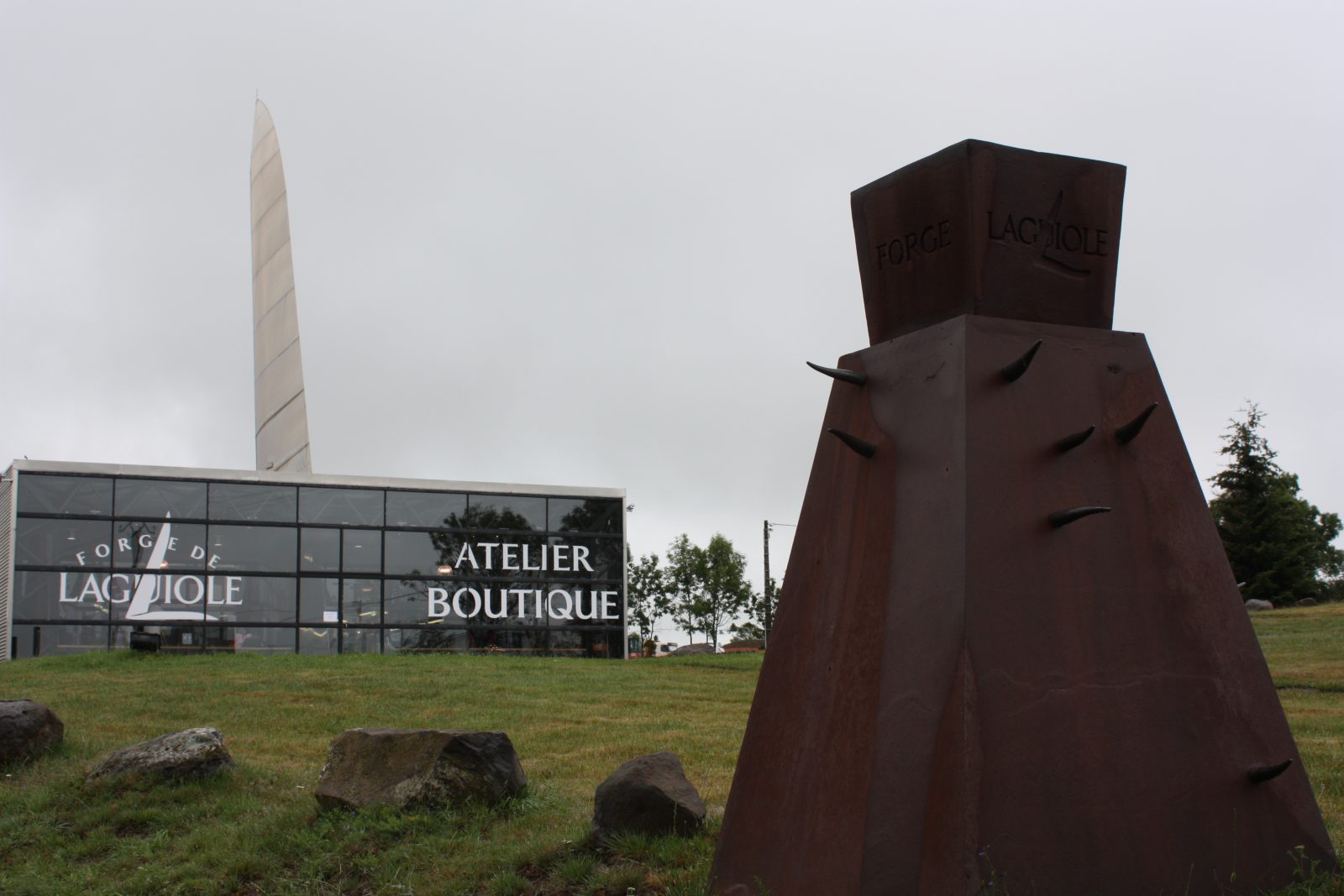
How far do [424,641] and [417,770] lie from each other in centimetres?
2294

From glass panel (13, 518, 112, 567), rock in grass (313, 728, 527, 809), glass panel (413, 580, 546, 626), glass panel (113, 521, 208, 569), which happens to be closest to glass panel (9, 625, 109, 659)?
glass panel (13, 518, 112, 567)

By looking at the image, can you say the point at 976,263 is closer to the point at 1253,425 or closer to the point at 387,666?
the point at 387,666

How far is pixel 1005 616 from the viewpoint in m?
4.41

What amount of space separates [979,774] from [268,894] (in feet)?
13.7

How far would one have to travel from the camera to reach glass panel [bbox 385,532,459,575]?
30.1 m

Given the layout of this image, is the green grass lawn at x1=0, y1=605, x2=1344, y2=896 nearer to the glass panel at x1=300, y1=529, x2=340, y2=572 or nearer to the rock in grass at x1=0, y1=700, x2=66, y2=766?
the rock in grass at x1=0, y1=700, x2=66, y2=766

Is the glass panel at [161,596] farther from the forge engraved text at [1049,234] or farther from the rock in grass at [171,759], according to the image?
the forge engraved text at [1049,234]

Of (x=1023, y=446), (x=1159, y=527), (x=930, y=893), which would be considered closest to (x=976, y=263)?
(x=1023, y=446)

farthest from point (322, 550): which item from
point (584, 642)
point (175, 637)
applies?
point (584, 642)

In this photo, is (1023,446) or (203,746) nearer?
(1023,446)

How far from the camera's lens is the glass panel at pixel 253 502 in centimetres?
2870

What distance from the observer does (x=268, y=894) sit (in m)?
6.50

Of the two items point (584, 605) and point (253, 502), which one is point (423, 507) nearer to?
point (253, 502)

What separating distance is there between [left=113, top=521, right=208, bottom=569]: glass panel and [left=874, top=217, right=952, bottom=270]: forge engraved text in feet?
85.3
